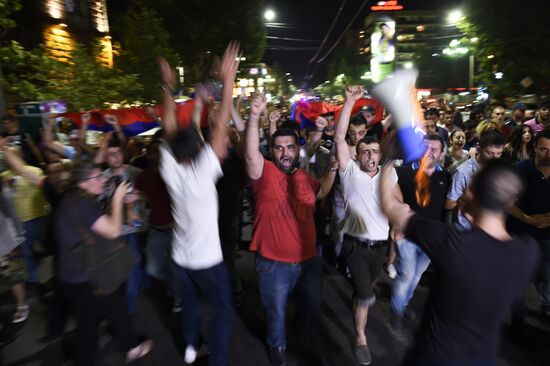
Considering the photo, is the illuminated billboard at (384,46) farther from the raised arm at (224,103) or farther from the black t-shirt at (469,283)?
the black t-shirt at (469,283)

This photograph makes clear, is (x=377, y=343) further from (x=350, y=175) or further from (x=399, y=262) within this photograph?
(x=350, y=175)

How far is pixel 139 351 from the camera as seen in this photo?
3.83 metres

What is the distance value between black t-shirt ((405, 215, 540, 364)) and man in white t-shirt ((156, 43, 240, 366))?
1.69 m

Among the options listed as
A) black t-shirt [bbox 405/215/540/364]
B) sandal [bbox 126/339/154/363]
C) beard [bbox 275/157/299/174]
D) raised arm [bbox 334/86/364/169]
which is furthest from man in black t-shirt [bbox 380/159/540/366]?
sandal [bbox 126/339/154/363]

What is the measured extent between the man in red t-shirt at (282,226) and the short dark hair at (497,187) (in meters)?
1.66

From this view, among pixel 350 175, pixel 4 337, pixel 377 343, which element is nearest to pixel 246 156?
pixel 350 175

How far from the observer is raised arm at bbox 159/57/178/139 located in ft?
11.7

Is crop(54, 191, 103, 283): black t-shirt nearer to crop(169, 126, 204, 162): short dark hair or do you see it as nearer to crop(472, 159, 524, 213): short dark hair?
crop(169, 126, 204, 162): short dark hair

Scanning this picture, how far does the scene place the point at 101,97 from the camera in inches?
552

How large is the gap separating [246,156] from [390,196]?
1.30m

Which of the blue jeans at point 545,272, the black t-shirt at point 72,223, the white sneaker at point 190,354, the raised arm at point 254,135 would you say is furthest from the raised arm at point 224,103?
the blue jeans at point 545,272

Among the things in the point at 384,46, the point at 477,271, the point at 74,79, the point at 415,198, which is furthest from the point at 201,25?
the point at 384,46

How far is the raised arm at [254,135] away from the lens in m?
3.13

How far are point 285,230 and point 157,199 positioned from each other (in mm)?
1629
